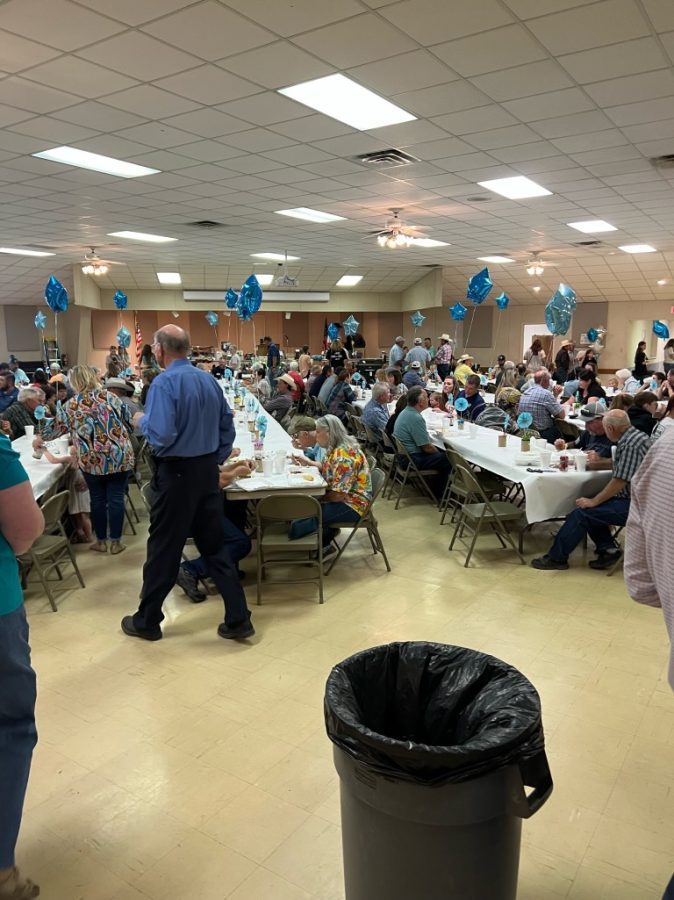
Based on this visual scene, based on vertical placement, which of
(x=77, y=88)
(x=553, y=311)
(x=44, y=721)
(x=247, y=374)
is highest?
(x=77, y=88)

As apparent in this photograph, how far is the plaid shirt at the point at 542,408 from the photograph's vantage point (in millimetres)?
7352

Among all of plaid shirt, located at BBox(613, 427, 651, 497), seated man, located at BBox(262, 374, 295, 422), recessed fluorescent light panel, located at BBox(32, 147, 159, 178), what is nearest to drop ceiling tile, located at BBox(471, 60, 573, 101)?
plaid shirt, located at BBox(613, 427, 651, 497)

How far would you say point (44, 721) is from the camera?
10.1ft

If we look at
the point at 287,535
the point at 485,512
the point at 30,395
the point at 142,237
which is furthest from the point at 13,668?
the point at 142,237

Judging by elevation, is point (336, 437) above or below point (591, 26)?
below

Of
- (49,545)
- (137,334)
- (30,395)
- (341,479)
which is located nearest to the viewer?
(49,545)

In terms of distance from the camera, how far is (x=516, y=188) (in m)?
7.61

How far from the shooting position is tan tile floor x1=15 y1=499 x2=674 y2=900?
222cm

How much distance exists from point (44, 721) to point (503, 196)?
7.59 metres

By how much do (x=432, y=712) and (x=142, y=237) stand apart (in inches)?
447

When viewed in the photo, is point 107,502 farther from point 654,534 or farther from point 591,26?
point 591,26

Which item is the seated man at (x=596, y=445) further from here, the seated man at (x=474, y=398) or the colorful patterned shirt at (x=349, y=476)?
the seated man at (x=474, y=398)


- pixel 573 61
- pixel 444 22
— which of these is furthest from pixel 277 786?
pixel 573 61

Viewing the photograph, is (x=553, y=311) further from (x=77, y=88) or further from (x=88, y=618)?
(x=88, y=618)
